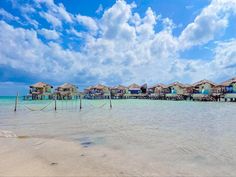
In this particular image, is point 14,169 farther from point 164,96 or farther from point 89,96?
point 89,96

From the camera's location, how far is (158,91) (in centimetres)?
5816

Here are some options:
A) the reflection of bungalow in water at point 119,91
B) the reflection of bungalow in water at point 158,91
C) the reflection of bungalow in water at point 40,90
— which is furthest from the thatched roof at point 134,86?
the reflection of bungalow in water at point 40,90

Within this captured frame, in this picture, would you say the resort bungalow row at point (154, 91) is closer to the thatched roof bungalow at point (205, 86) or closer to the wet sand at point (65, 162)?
the thatched roof bungalow at point (205, 86)

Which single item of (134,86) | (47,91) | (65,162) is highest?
(134,86)

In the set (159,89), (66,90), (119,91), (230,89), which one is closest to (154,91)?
(159,89)

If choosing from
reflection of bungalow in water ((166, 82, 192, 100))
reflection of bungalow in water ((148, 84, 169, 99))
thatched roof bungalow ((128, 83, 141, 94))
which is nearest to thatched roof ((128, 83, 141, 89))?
thatched roof bungalow ((128, 83, 141, 94))

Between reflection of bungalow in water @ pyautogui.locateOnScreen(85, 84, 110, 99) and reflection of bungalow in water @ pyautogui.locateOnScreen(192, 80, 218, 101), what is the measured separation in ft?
92.5

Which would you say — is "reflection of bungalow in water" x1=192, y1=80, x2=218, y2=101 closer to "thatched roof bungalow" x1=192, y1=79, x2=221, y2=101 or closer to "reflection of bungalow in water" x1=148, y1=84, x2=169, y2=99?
"thatched roof bungalow" x1=192, y1=79, x2=221, y2=101

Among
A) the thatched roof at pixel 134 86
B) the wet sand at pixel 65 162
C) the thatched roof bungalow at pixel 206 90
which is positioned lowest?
the wet sand at pixel 65 162

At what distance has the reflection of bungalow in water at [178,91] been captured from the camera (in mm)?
49500

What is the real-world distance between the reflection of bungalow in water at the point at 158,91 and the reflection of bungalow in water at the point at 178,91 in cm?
156

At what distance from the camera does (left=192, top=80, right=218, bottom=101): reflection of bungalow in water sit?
42.3 metres

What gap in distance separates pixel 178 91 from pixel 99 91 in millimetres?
25240

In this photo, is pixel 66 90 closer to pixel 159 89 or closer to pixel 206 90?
pixel 159 89
